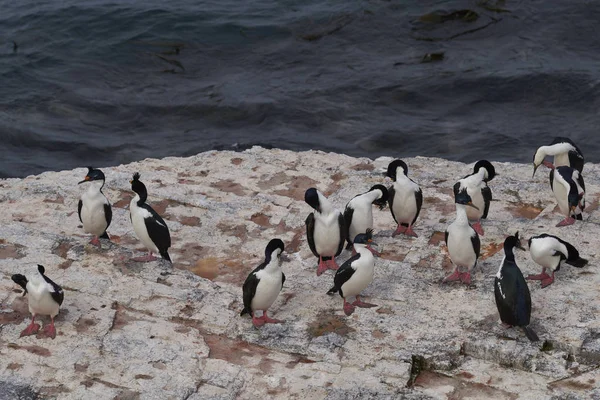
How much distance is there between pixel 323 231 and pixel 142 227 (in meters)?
2.32

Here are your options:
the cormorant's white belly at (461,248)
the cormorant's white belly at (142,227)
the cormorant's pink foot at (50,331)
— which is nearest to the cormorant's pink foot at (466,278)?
the cormorant's white belly at (461,248)

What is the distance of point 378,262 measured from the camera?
39.2 ft

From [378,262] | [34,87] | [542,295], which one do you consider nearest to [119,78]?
[34,87]

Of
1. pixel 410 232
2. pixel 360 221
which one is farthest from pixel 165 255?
pixel 410 232

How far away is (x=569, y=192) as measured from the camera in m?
12.7

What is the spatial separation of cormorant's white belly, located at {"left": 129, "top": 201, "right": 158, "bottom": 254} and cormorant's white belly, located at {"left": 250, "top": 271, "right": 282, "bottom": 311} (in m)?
2.02

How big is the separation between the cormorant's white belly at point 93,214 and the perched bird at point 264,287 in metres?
2.70

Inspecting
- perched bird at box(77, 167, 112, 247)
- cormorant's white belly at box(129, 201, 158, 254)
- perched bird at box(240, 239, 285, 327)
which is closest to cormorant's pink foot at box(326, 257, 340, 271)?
perched bird at box(240, 239, 285, 327)

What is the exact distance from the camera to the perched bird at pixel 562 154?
14.2m

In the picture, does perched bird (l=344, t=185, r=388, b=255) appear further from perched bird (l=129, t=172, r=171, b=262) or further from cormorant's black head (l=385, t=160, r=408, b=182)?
perched bird (l=129, t=172, r=171, b=262)

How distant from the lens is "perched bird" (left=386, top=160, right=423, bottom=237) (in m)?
12.7

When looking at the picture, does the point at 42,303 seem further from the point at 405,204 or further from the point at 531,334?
the point at 531,334

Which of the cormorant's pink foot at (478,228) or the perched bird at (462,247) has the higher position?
the perched bird at (462,247)

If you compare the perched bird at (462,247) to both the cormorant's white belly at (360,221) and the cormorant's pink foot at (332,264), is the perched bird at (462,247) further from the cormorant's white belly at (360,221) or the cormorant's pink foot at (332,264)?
the cormorant's pink foot at (332,264)
